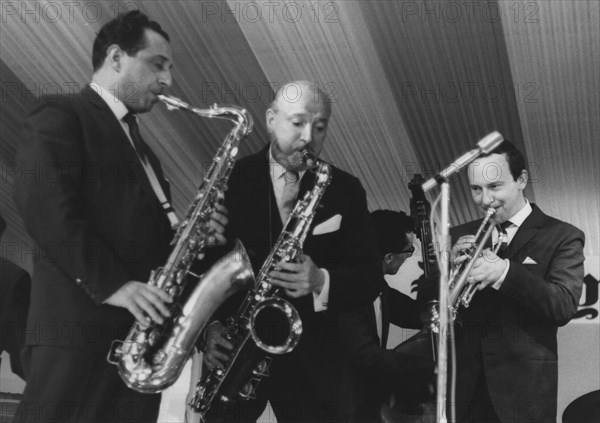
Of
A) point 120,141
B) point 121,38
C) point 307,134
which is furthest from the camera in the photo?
point 307,134

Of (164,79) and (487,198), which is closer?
(164,79)

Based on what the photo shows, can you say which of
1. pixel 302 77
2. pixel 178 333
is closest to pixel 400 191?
pixel 302 77

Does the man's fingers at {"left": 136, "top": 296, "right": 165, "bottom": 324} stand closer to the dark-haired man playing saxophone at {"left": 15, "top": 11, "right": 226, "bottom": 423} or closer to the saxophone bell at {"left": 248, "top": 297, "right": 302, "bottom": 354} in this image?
the dark-haired man playing saxophone at {"left": 15, "top": 11, "right": 226, "bottom": 423}

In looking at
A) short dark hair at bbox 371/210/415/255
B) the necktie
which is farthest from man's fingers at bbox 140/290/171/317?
short dark hair at bbox 371/210/415/255

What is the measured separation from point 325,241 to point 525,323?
0.79 m

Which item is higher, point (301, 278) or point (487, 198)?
point (301, 278)

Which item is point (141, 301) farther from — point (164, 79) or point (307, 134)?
point (307, 134)

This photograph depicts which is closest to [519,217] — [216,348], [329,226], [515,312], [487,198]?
[487,198]

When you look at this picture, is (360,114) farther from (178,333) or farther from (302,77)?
(178,333)

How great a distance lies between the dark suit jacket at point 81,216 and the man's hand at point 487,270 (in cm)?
112

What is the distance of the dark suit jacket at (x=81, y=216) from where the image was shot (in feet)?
7.06

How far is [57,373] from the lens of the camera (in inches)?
83.4

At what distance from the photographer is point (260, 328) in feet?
9.10

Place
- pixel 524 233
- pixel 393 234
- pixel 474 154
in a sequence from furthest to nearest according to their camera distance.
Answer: pixel 393 234 → pixel 524 233 → pixel 474 154
